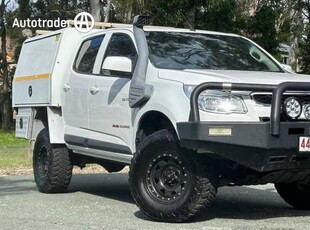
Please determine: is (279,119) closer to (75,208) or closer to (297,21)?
(75,208)

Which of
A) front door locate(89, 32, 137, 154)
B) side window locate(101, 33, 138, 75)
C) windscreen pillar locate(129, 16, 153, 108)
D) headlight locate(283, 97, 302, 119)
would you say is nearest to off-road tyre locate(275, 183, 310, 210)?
headlight locate(283, 97, 302, 119)

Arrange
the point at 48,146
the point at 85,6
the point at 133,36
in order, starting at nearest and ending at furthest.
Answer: the point at 133,36, the point at 48,146, the point at 85,6

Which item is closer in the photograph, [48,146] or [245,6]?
[48,146]

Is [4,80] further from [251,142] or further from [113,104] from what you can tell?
[251,142]

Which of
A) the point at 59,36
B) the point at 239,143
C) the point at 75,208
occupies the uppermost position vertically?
the point at 59,36

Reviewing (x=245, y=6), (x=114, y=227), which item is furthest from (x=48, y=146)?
(x=245, y=6)

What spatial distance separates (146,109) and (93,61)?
182 centimetres

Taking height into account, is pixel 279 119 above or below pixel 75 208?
above

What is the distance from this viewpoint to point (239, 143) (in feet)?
21.5

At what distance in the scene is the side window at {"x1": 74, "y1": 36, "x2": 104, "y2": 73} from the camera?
29.8 feet

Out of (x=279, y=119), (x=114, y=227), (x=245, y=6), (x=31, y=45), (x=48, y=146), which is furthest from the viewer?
(x=245, y=6)

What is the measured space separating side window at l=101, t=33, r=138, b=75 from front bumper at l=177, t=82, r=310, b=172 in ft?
5.67

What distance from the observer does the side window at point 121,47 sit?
828cm

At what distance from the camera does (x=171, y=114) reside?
7051mm
